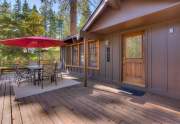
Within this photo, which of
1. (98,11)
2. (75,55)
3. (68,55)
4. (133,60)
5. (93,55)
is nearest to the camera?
(98,11)

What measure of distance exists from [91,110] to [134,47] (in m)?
2.97

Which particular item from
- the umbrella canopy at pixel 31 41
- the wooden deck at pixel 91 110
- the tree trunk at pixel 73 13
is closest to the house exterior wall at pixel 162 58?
the wooden deck at pixel 91 110

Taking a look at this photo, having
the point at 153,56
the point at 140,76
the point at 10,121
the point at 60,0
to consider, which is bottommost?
the point at 10,121

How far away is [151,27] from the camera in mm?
4301

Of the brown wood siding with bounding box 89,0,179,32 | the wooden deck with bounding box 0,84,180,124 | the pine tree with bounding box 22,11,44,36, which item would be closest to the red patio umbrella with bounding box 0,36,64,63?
the brown wood siding with bounding box 89,0,179,32

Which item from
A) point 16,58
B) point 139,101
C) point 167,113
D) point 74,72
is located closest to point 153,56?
point 139,101

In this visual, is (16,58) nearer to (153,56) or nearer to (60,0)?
(60,0)

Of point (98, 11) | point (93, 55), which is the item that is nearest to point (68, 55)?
point (93, 55)

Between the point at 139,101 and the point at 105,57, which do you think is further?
the point at 105,57

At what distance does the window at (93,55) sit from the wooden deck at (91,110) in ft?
9.81

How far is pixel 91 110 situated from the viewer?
3.13 metres

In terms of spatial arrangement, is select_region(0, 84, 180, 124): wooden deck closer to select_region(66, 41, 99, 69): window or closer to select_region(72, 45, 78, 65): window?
select_region(66, 41, 99, 69): window

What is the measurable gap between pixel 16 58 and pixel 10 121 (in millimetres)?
11378

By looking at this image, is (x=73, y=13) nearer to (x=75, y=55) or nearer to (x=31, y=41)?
(x=75, y=55)
